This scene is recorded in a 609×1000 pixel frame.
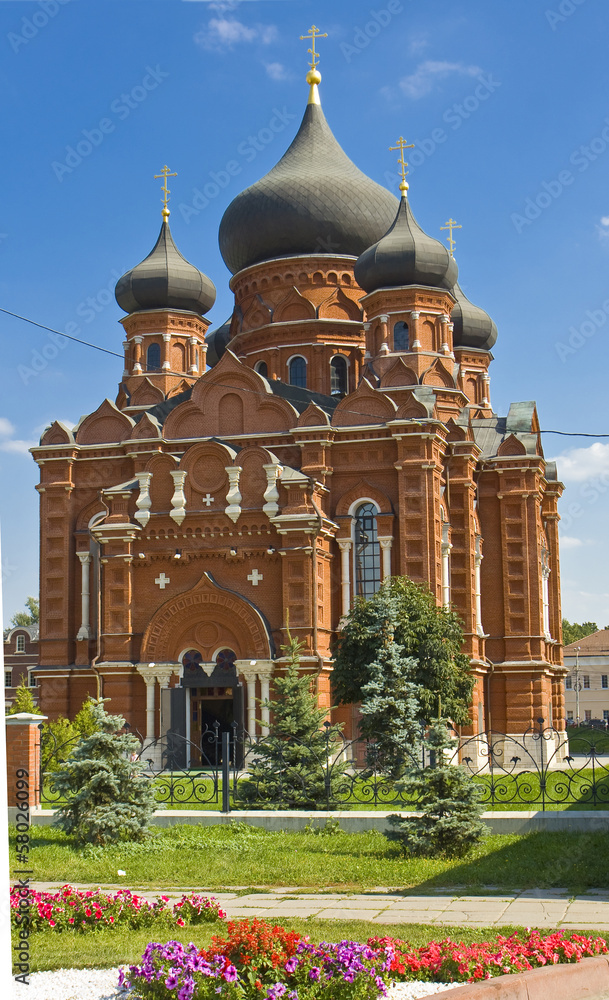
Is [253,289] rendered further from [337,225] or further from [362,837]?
[362,837]

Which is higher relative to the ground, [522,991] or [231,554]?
[231,554]

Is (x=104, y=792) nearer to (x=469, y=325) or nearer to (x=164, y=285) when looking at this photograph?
(x=164, y=285)

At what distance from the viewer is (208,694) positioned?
27.5m

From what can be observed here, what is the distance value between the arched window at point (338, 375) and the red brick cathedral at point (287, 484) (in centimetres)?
6

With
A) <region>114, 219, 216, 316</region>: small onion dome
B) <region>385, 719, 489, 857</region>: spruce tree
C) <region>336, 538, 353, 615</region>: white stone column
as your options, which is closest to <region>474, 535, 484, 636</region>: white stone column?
<region>336, 538, 353, 615</region>: white stone column

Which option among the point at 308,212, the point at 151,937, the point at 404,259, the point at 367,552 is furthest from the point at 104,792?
the point at 308,212

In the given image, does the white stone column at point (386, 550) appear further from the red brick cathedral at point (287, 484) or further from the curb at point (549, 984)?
the curb at point (549, 984)

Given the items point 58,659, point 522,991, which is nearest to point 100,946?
point 522,991

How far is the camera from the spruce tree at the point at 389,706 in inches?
750

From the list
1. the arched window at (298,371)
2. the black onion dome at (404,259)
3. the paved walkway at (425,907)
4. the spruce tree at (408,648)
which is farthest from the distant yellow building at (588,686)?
the paved walkway at (425,907)

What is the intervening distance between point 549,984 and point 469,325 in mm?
36794

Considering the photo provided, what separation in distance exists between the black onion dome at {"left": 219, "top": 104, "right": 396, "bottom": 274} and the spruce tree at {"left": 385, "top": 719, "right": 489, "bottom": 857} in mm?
25556

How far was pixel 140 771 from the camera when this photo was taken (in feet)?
46.1

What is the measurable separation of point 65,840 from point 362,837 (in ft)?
12.3
